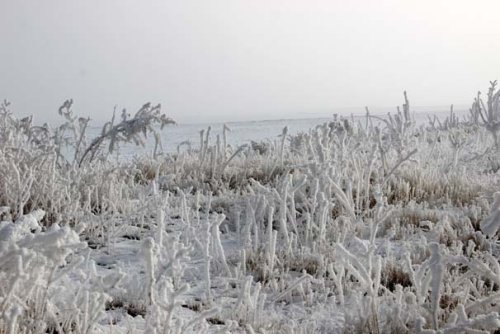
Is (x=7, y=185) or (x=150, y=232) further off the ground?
(x=7, y=185)

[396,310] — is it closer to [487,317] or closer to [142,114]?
[487,317]

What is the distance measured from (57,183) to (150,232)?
854 mm

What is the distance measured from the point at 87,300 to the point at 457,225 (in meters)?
2.92

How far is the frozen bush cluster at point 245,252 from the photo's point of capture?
182 centimetres

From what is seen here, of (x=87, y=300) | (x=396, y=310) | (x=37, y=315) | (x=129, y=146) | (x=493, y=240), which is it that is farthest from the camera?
(x=129, y=146)

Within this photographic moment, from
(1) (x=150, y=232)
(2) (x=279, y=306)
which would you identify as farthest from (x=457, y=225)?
(1) (x=150, y=232)

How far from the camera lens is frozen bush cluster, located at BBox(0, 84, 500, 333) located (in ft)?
5.98

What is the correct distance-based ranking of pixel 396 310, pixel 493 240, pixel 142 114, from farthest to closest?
pixel 142 114
pixel 493 240
pixel 396 310

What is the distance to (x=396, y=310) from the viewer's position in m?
2.21

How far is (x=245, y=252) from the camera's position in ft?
10.6

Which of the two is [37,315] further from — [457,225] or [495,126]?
[495,126]

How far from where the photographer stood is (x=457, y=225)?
12.7ft

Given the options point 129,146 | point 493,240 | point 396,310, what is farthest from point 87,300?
point 129,146

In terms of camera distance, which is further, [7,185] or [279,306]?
[7,185]
